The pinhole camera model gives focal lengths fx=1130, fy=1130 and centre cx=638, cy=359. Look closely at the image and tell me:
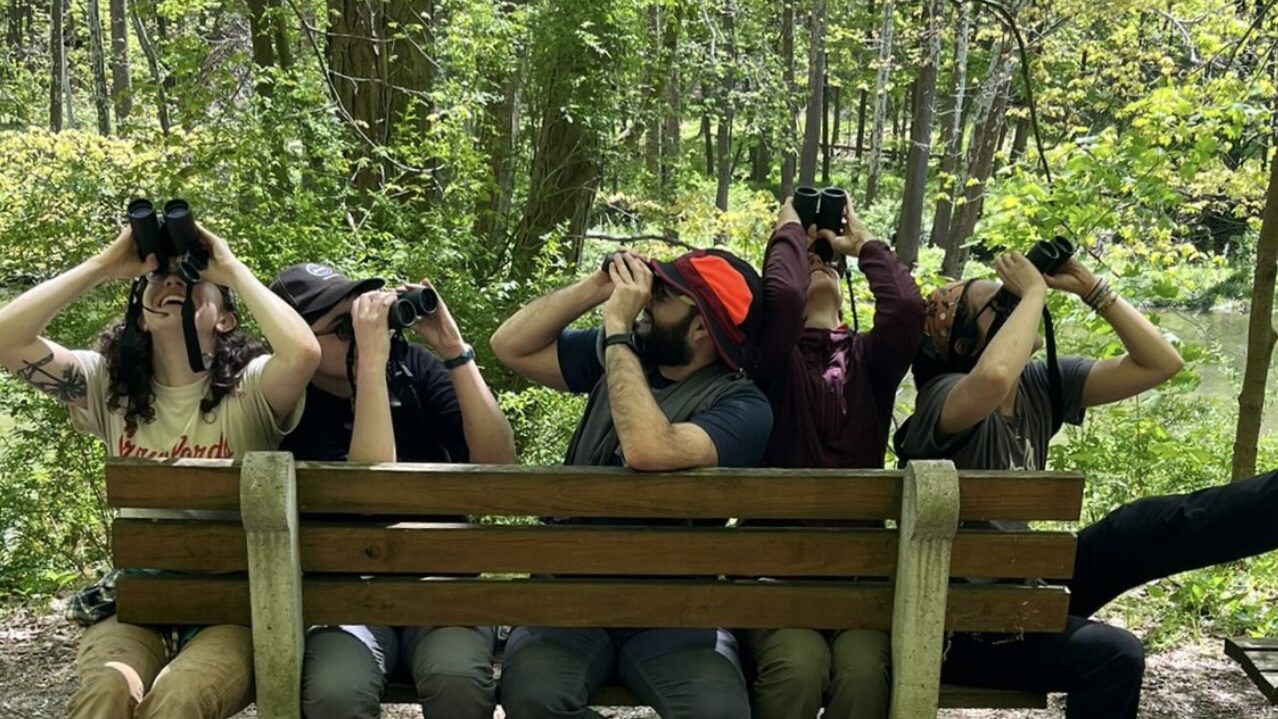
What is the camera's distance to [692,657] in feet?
8.93

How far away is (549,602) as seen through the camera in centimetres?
264

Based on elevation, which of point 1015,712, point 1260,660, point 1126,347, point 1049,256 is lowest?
point 1015,712

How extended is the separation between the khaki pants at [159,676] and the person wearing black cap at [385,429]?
0.54 ft

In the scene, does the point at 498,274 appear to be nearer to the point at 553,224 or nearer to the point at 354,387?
the point at 553,224

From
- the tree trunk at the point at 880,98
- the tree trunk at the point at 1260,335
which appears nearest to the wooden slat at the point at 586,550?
the tree trunk at the point at 1260,335

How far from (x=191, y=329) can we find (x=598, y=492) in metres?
1.20

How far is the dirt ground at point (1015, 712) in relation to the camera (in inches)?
158

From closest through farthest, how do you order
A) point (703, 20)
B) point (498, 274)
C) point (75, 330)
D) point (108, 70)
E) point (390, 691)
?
point (390, 691) < point (75, 330) < point (498, 274) < point (703, 20) < point (108, 70)

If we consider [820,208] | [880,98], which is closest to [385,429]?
[820,208]

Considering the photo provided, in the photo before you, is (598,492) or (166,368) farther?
(166,368)

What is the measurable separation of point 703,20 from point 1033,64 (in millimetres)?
5314

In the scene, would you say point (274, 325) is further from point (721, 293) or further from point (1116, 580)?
point (1116, 580)

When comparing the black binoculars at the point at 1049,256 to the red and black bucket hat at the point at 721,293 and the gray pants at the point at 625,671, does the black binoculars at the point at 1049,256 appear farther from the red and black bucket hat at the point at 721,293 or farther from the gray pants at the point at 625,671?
the gray pants at the point at 625,671

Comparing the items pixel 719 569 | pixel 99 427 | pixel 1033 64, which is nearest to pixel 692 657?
pixel 719 569
